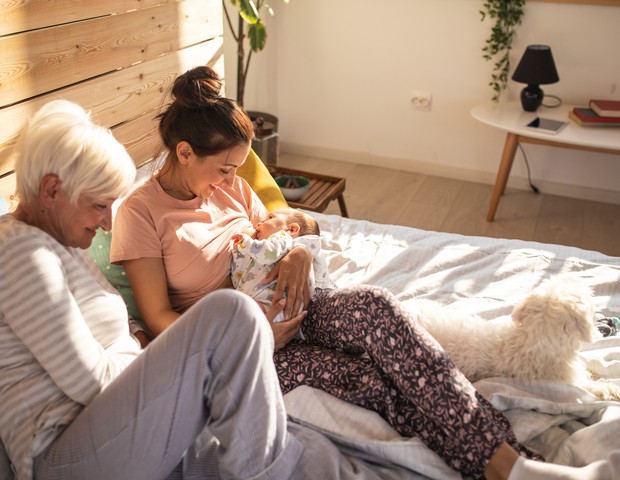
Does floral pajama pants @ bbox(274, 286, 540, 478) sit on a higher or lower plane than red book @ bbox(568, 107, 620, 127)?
lower

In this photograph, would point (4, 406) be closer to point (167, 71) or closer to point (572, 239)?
point (167, 71)

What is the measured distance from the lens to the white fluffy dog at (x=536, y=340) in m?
1.54

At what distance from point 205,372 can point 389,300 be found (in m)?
0.51

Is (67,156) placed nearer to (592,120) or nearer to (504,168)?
(504,168)

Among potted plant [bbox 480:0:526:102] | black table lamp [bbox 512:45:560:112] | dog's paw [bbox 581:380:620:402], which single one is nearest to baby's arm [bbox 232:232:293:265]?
dog's paw [bbox 581:380:620:402]

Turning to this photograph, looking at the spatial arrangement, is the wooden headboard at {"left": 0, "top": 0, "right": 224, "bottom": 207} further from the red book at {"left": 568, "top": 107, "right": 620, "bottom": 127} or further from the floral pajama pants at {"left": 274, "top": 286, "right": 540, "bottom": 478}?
the red book at {"left": 568, "top": 107, "right": 620, "bottom": 127}

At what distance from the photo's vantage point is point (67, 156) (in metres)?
1.17

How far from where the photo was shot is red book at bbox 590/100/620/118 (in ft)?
10.2

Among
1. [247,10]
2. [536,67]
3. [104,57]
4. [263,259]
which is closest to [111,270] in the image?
[263,259]

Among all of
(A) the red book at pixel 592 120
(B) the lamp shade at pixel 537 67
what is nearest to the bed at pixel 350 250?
(A) the red book at pixel 592 120

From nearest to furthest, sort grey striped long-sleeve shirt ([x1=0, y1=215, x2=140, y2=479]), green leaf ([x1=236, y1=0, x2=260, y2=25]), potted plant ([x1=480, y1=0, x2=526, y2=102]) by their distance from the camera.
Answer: grey striped long-sleeve shirt ([x1=0, y1=215, x2=140, y2=479])
green leaf ([x1=236, y1=0, x2=260, y2=25])
potted plant ([x1=480, y1=0, x2=526, y2=102])

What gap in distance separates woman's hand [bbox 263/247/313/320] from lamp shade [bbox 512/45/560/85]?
2011 mm

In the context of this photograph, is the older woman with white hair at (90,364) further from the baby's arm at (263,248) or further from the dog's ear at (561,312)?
the dog's ear at (561,312)

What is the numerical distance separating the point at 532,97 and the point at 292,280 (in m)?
2.17
